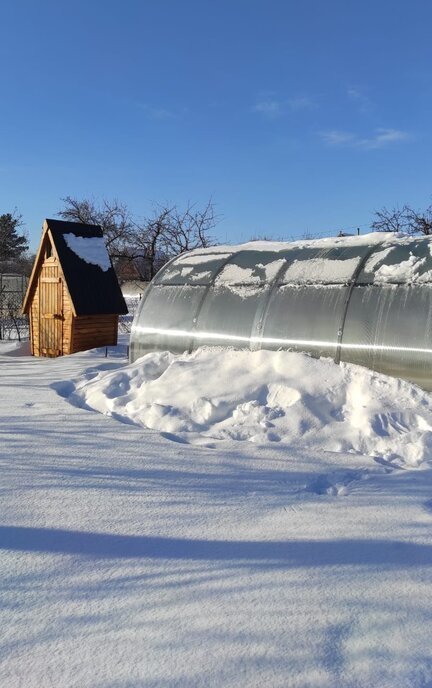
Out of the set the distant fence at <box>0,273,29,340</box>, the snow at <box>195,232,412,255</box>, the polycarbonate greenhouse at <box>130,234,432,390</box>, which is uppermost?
the snow at <box>195,232,412,255</box>

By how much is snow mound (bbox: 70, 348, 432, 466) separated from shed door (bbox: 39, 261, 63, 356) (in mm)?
8271

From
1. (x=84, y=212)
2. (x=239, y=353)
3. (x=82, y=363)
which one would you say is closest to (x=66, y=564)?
(x=239, y=353)

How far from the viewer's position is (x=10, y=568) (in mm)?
3277

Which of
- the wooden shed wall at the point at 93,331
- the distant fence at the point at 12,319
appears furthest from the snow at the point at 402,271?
Result: the distant fence at the point at 12,319

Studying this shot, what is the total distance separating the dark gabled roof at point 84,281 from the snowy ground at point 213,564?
10257 mm

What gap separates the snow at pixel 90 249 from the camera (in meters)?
16.4

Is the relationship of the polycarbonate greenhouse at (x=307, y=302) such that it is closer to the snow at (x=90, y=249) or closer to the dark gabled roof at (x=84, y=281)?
the dark gabled roof at (x=84, y=281)

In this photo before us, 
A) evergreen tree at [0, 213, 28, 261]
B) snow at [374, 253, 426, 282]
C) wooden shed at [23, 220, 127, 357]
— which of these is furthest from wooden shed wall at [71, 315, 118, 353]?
evergreen tree at [0, 213, 28, 261]

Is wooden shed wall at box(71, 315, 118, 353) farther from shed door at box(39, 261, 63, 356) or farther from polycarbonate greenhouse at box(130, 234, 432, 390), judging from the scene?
polycarbonate greenhouse at box(130, 234, 432, 390)

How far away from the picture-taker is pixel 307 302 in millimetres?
7773

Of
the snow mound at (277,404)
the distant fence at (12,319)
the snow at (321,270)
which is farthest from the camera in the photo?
the distant fence at (12,319)

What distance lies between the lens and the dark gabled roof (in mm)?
15562

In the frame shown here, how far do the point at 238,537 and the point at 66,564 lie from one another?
1143 millimetres

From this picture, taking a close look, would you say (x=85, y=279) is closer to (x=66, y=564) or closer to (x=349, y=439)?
(x=349, y=439)
